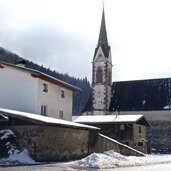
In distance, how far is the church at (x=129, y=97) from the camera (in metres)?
61.2

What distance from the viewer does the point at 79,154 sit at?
31375 mm

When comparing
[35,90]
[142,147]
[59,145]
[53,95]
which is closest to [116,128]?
[142,147]

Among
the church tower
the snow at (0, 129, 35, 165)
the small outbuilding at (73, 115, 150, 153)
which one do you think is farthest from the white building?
the church tower

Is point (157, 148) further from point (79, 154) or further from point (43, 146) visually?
point (43, 146)

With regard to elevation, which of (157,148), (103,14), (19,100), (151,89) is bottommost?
(157,148)

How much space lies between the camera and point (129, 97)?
219ft

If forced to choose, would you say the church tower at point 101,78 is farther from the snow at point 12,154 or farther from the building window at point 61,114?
the snow at point 12,154

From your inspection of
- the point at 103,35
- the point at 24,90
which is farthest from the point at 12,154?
the point at 103,35

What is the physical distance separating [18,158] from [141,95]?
43.9 metres

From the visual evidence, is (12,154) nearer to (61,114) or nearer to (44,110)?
(44,110)

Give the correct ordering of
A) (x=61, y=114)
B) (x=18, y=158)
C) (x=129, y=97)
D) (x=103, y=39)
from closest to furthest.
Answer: (x=18, y=158) → (x=61, y=114) → (x=129, y=97) → (x=103, y=39)

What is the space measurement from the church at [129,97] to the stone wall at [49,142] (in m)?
31.5

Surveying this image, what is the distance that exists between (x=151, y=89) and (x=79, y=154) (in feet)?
123

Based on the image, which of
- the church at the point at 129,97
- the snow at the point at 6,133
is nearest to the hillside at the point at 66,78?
the church at the point at 129,97
